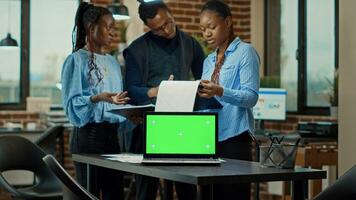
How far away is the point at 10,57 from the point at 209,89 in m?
4.44

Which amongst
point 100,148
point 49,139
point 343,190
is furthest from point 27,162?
point 343,190

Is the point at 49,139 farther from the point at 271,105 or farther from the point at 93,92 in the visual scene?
the point at 93,92

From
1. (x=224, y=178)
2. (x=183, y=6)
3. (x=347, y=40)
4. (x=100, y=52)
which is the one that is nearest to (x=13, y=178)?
(x=183, y=6)

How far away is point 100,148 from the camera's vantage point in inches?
137

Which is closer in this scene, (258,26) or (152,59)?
(152,59)

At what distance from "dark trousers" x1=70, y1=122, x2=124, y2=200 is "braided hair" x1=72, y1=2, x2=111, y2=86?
252 millimetres

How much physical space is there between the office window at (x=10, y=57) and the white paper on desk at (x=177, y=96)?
4201mm

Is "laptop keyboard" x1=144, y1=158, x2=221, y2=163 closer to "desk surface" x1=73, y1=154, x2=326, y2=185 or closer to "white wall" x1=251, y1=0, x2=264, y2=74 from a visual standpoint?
"desk surface" x1=73, y1=154, x2=326, y2=185

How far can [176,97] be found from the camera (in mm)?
3090

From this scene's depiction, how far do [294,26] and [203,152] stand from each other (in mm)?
4518

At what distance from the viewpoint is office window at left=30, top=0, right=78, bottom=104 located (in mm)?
7121

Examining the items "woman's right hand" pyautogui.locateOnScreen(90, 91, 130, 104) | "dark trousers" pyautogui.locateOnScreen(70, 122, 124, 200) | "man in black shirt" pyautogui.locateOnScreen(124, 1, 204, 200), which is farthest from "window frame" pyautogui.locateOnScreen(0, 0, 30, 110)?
"woman's right hand" pyautogui.locateOnScreen(90, 91, 130, 104)

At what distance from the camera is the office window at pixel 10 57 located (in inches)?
276

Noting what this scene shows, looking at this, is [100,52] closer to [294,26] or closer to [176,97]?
[176,97]
